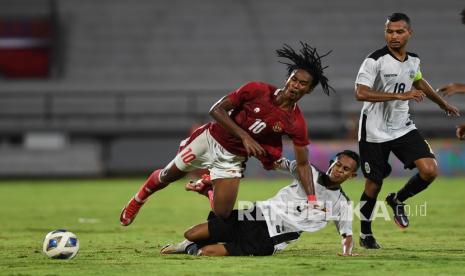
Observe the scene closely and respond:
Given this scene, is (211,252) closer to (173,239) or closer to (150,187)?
(150,187)

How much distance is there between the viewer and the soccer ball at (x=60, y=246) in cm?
798

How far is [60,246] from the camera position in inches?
314

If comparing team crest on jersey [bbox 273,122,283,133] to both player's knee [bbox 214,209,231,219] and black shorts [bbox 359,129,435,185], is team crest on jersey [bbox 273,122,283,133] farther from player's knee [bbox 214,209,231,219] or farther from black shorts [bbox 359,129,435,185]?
black shorts [bbox 359,129,435,185]

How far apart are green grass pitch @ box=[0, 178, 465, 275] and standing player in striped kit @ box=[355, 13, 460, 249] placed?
1.86 ft

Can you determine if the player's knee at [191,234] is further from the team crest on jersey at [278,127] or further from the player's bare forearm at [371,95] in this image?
the player's bare forearm at [371,95]

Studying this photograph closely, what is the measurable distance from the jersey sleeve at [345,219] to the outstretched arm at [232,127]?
98 centimetres

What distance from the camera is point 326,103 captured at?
88.4 feet

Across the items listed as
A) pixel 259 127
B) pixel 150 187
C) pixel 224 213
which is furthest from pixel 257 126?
pixel 150 187

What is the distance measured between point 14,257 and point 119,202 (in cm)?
794

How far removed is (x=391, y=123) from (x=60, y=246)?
3.63 meters

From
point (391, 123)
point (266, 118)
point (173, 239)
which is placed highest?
point (266, 118)

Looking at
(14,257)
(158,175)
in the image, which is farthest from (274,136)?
(14,257)

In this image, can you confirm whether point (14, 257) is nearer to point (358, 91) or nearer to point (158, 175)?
point (158, 175)

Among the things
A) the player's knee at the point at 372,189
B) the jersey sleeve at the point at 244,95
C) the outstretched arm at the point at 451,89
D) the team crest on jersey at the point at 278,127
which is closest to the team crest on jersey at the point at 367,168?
the player's knee at the point at 372,189
